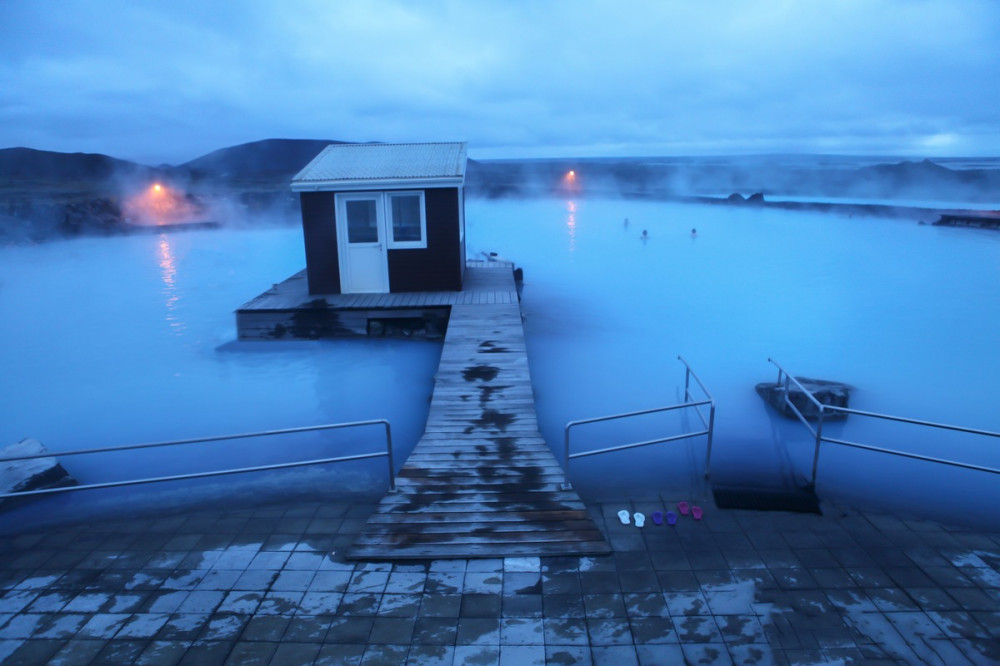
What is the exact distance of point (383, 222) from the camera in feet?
31.4

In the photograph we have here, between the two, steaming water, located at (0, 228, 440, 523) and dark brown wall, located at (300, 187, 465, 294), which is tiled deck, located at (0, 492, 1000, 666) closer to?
steaming water, located at (0, 228, 440, 523)

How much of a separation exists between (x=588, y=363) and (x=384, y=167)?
457 centimetres

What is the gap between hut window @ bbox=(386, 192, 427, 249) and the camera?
947cm

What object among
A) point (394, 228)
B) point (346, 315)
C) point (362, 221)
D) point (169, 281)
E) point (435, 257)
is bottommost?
point (169, 281)

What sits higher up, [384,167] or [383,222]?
[384,167]

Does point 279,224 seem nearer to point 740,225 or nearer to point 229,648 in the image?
point 740,225

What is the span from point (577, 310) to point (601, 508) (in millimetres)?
8612

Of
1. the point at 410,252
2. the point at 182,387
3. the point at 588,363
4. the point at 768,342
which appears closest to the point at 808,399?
the point at 588,363

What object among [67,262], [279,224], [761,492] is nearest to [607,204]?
[279,224]

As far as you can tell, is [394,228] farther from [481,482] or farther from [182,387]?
[481,482]

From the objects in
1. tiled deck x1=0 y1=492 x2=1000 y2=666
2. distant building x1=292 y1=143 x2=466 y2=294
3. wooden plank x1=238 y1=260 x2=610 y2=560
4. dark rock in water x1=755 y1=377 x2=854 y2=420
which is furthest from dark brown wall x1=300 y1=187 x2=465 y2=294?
tiled deck x1=0 y1=492 x2=1000 y2=666

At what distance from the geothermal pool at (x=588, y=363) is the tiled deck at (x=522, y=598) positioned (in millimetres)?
990

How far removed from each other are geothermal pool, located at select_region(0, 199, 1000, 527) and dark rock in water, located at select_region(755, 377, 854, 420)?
180mm

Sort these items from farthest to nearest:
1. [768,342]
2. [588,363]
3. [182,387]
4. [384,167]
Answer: [768,342] → [384,167] → [588,363] → [182,387]
